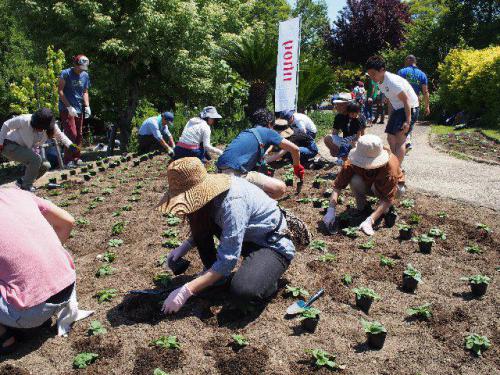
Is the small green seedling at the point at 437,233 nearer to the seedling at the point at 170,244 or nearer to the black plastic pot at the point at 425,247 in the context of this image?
the black plastic pot at the point at 425,247

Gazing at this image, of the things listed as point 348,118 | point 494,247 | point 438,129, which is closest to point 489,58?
point 438,129

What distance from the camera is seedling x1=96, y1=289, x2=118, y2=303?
11.3ft

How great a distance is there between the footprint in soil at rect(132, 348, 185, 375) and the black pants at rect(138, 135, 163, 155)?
25.2ft

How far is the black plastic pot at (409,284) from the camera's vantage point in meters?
3.46

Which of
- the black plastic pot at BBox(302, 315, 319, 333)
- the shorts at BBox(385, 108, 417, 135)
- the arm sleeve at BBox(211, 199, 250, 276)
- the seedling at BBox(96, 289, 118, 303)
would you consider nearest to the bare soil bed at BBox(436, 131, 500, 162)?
the shorts at BBox(385, 108, 417, 135)

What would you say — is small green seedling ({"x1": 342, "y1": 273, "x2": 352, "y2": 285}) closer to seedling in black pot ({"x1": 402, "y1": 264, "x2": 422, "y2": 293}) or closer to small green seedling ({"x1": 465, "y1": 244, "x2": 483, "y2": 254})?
seedling in black pot ({"x1": 402, "y1": 264, "x2": 422, "y2": 293})

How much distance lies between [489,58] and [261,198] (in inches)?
487

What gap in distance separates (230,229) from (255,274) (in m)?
0.41

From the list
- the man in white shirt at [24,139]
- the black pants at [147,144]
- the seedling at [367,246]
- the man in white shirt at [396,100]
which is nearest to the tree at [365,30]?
the black pants at [147,144]

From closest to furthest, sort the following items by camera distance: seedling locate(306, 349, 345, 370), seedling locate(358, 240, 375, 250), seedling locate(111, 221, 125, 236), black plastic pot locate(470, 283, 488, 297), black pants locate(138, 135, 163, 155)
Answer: seedling locate(306, 349, 345, 370), black plastic pot locate(470, 283, 488, 297), seedling locate(358, 240, 375, 250), seedling locate(111, 221, 125, 236), black pants locate(138, 135, 163, 155)

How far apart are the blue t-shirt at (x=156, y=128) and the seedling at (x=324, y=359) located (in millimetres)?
7036

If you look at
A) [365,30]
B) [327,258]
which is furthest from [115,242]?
[365,30]

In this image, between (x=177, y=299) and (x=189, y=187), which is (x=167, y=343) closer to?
(x=177, y=299)

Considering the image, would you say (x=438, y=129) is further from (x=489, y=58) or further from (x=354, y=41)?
(x=354, y=41)
